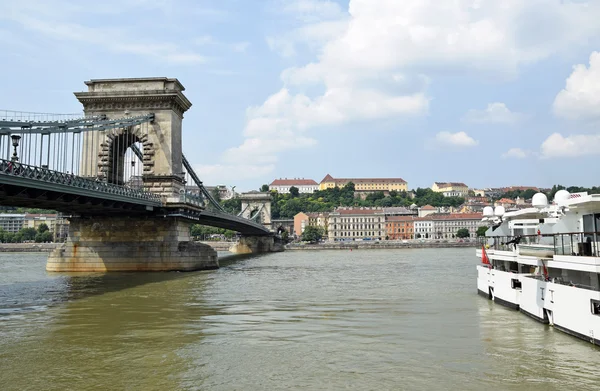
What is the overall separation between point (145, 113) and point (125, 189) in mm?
9869

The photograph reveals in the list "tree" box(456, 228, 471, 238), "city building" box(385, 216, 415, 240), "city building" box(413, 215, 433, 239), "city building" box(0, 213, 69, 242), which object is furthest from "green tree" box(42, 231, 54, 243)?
"tree" box(456, 228, 471, 238)

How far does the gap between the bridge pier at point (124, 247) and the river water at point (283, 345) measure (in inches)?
544

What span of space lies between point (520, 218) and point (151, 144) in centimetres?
2773

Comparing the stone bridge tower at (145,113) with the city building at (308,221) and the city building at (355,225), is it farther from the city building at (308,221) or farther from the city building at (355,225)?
the city building at (308,221)

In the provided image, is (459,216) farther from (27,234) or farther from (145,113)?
(145,113)

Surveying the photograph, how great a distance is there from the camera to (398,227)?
145 meters

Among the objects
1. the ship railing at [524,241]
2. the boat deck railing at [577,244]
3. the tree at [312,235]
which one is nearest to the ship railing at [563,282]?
the boat deck railing at [577,244]

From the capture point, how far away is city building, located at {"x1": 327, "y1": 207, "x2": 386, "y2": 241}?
14288 cm

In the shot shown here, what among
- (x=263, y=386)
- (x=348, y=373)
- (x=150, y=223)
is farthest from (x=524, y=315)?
(x=150, y=223)

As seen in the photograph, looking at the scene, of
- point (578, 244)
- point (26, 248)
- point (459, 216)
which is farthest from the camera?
point (459, 216)

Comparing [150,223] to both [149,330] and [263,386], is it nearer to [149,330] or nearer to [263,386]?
[149,330]

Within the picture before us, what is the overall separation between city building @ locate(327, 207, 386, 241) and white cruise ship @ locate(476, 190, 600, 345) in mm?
122295

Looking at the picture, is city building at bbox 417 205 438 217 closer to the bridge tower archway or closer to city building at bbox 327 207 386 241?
city building at bbox 327 207 386 241

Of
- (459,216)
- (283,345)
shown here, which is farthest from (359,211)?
(283,345)
